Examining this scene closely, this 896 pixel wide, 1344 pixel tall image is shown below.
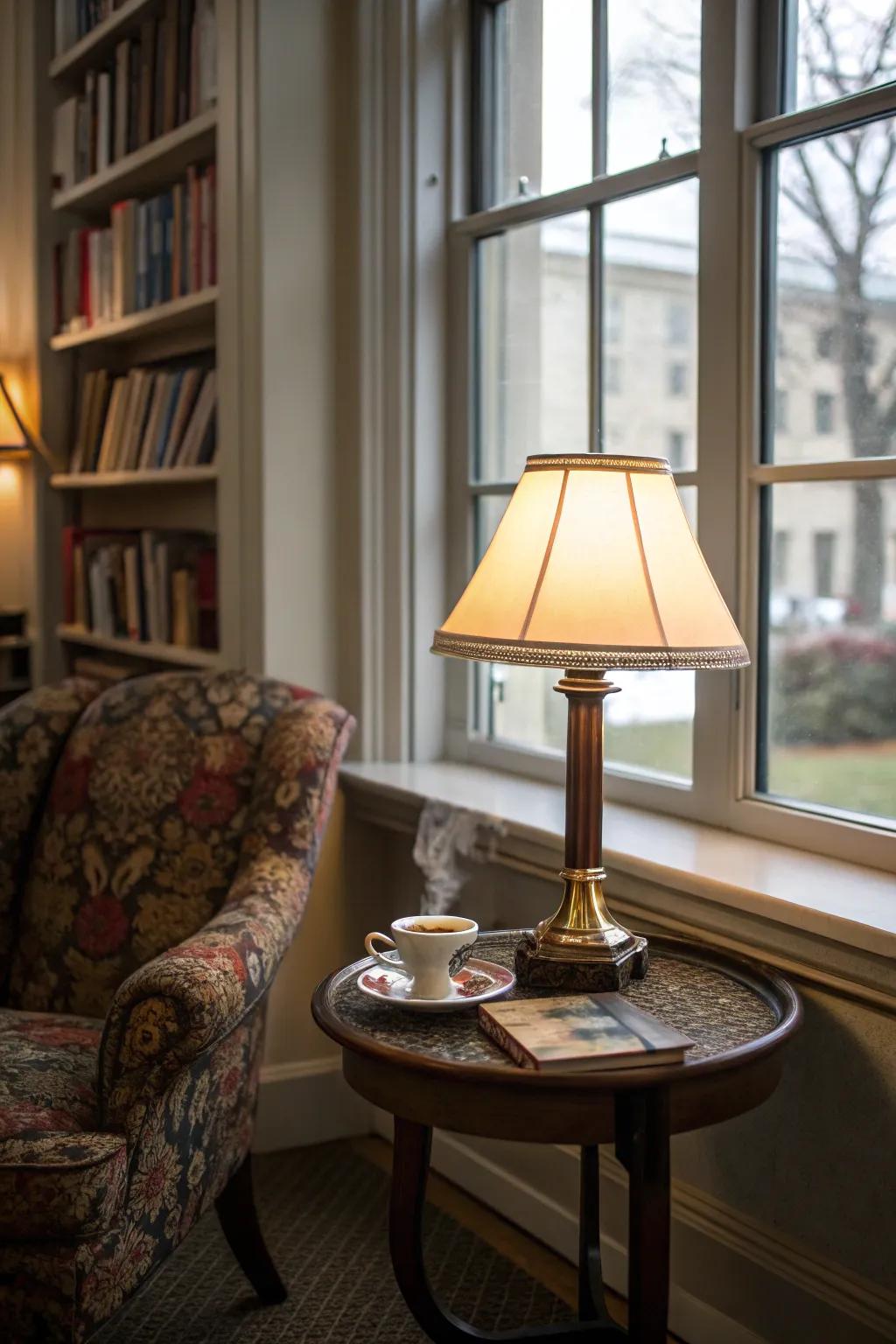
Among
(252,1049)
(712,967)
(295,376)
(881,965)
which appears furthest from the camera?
(295,376)

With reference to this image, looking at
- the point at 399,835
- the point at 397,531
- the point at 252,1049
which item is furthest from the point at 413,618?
the point at 252,1049

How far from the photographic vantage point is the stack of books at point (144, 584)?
10.2 feet

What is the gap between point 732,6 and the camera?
6.57 ft

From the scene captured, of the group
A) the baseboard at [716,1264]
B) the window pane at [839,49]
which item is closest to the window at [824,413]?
the window pane at [839,49]

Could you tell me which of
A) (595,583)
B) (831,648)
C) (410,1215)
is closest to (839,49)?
(831,648)

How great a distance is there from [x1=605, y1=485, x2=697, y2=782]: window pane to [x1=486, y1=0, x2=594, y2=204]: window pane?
0.71m

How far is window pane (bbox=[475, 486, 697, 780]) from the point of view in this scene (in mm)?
2234

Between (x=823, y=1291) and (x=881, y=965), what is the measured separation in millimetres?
499

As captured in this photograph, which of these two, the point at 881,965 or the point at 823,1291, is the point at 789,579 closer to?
the point at 881,965

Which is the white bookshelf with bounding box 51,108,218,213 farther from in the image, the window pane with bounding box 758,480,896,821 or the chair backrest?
the window pane with bounding box 758,480,896,821

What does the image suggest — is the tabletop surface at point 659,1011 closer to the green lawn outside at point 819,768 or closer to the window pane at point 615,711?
the green lawn outside at point 819,768

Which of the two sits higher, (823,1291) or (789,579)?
(789,579)

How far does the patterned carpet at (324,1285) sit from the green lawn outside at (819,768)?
2.83 ft

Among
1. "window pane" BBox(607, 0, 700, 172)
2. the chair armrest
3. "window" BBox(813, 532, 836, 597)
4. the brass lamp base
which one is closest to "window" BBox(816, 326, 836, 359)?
"window" BBox(813, 532, 836, 597)
